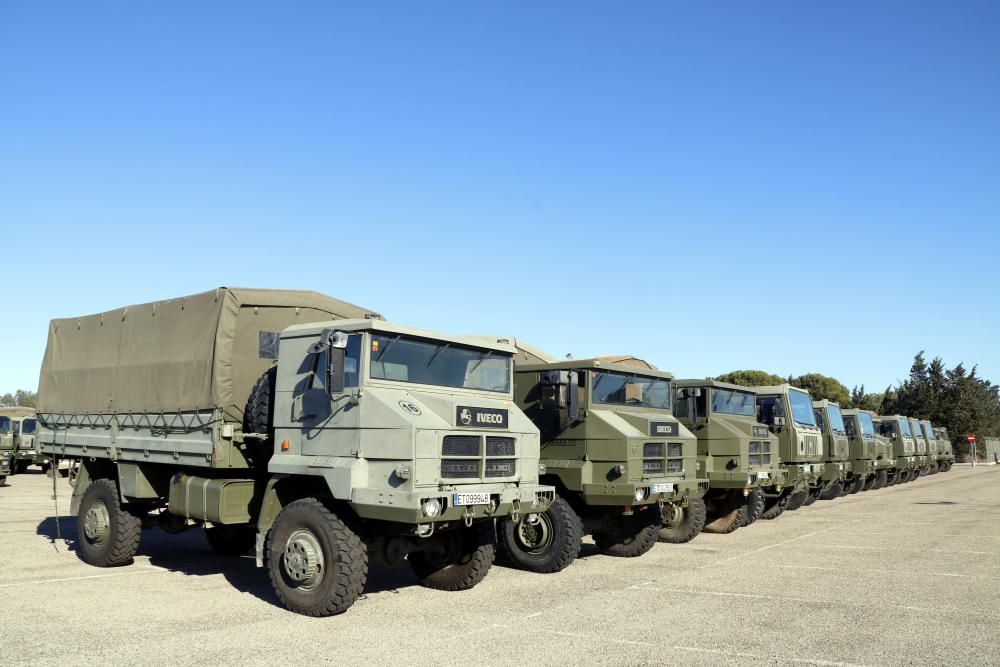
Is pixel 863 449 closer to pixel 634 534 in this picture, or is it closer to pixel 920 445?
pixel 920 445

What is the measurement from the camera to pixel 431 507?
733 cm

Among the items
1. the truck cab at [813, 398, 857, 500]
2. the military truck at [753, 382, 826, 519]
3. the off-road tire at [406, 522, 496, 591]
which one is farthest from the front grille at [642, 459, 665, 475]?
the truck cab at [813, 398, 857, 500]

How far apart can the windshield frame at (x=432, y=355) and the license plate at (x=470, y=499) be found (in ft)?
4.04

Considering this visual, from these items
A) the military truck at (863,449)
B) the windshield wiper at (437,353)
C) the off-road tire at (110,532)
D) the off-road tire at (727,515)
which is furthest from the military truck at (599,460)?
the military truck at (863,449)

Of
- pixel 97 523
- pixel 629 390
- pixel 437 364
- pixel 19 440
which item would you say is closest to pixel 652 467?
pixel 629 390

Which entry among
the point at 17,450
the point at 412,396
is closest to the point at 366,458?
the point at 412,396

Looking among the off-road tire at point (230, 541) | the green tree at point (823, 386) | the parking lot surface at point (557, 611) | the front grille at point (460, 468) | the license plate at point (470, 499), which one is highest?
the green tree at point (823, 386)

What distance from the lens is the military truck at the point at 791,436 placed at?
657 inches

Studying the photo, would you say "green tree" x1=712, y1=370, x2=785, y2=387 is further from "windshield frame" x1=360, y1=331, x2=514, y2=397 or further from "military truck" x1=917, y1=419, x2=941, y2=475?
"windshield frame" x1=360, y1=331, x2=514, y2=397

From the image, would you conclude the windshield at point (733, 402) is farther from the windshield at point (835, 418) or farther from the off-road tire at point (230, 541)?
the off-road tire at point (230, 541)

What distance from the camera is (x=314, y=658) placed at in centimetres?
617

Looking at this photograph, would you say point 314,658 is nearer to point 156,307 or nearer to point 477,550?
point 477,550

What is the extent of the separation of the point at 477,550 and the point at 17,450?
1020 inches

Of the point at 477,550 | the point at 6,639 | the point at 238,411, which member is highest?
the point at 238,411
